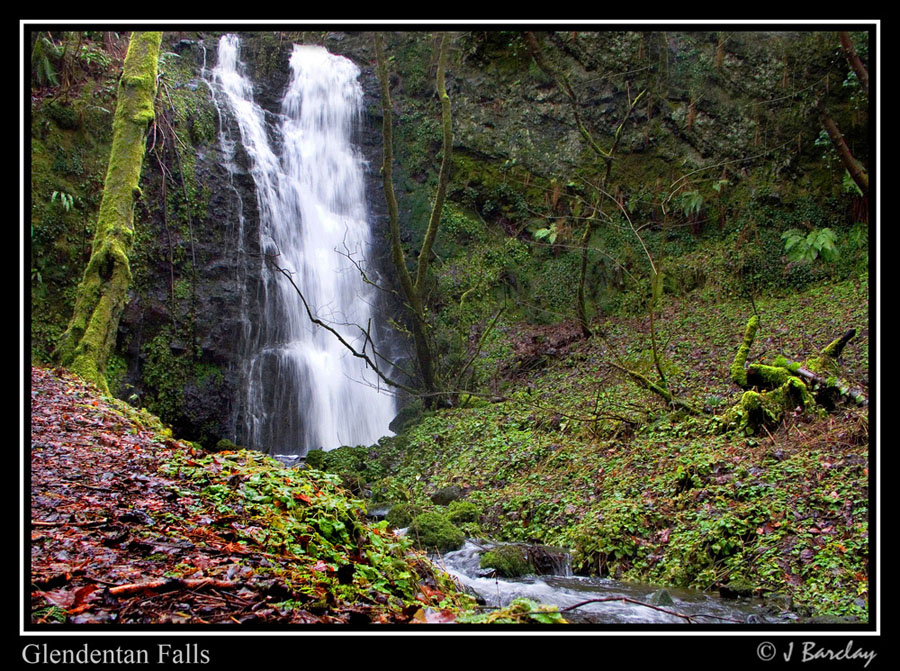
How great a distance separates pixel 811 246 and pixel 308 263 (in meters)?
12.1

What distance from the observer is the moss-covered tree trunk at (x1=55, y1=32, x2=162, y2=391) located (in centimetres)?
840

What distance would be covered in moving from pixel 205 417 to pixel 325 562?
11.1 metres

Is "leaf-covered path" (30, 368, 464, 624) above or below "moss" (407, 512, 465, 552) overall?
above

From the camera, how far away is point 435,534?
20.9ft


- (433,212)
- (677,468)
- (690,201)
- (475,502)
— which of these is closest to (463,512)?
(475,502)

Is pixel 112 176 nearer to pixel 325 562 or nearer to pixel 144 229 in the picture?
pixel 144 229

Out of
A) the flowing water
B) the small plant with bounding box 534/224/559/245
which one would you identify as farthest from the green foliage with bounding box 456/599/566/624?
the small plant with bounding box 534/224/559/245

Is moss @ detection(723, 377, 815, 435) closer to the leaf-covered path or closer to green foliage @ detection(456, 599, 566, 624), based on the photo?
the leaf-covered path

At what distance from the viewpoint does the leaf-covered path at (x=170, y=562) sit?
2.37 m

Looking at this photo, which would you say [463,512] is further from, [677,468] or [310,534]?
[310,534]

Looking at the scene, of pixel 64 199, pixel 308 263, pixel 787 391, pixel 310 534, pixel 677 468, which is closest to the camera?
pixel 310 534

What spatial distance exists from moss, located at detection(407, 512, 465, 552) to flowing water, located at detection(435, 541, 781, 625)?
128 mm

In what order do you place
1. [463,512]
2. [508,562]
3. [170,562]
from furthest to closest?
[463,512]
[508,562]
[170,562]

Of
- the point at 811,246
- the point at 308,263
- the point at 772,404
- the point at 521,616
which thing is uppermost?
the point at 308,263
